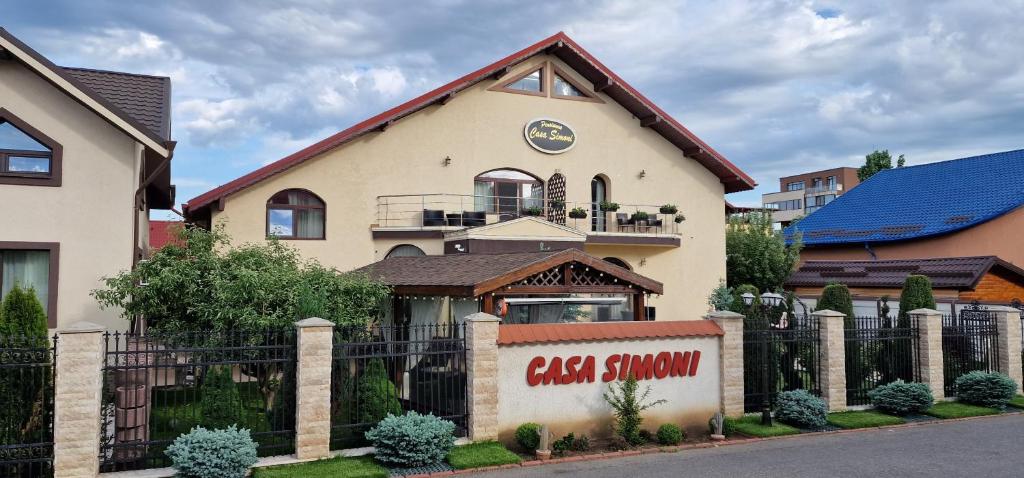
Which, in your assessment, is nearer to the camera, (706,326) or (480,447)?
(480,447)

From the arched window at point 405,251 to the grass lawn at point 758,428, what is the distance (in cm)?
1142

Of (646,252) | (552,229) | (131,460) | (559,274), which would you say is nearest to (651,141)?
(646,252)

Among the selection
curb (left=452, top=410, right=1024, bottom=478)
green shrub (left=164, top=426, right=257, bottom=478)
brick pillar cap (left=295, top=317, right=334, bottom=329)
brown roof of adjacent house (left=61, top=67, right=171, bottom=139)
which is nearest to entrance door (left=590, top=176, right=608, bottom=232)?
curb (left=452, top=410, right=1024, bottom=478)

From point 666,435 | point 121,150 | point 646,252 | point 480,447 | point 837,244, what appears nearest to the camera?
point 480,447

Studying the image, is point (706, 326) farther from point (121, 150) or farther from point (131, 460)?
point (121, 150)

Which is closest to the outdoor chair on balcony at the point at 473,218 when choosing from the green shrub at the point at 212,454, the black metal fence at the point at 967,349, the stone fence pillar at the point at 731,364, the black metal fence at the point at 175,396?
the stone fence pillar at the point at 731,364

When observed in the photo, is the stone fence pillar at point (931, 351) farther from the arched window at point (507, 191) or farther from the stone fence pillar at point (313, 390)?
the stone fence pillar at point (313, 390)

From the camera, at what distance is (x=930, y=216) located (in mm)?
33438

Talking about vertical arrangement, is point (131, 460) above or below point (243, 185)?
below

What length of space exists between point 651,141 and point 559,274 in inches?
455

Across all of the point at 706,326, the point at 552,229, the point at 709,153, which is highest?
the point at 709,153

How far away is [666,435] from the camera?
531 inches

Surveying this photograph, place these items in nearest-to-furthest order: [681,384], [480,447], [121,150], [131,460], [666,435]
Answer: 1. [131,460]
2. [480,447]
3. [666,435]
4. [681,384]
5. [121,150]

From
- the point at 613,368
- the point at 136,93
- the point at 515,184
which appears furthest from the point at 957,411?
the point at 136,93
